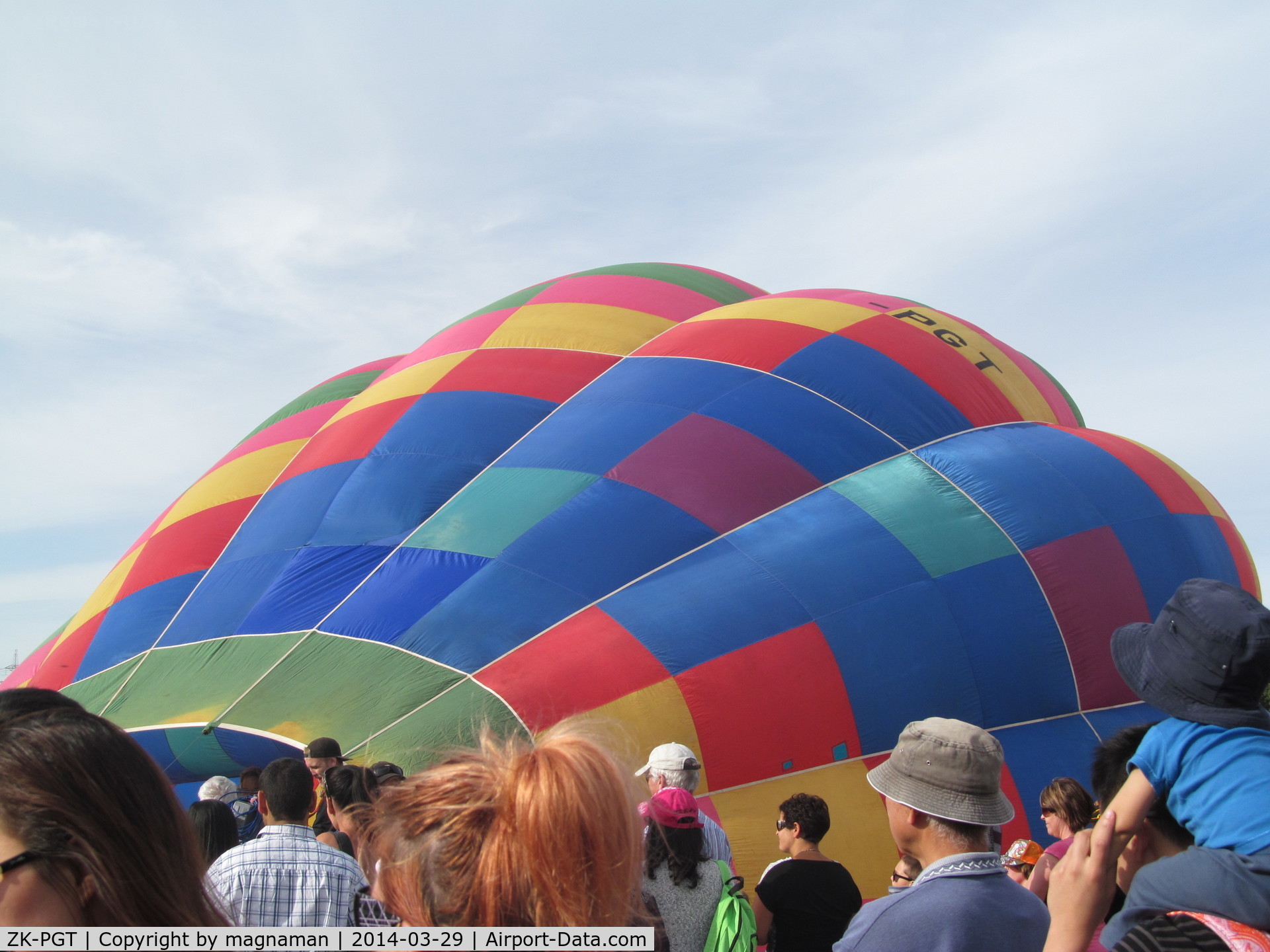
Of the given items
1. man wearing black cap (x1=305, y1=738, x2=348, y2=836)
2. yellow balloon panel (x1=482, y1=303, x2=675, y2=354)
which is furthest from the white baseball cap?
yellow balloon panel (x1=482, y1=303, x2=675, y2=354)

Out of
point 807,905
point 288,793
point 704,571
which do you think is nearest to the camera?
point 288,793

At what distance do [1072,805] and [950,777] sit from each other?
5.87 ft

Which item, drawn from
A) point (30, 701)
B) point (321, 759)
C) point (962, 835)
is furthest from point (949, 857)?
point (321, 759)

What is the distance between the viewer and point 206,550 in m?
7.83

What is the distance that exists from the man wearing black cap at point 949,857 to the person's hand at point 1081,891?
1.06 ft

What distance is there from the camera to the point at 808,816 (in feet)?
11.3

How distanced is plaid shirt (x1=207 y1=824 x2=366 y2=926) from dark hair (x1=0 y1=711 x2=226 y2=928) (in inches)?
51.4

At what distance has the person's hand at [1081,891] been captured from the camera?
1.56m

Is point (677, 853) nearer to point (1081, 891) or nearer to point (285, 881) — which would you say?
point (285, 881)

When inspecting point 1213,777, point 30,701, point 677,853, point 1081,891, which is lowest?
point 677,853

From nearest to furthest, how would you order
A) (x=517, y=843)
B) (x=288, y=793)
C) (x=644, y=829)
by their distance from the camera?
1. (x=517, y=843)
2. (x=644, y=829)
3. (x=288, y=793)

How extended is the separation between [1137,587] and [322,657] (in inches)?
196

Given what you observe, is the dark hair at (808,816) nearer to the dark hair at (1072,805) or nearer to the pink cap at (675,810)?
the pink cap at (675,810)

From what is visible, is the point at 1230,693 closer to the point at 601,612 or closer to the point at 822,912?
the point at 822,912
